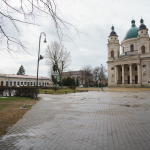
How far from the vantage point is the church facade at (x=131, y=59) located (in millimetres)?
54750

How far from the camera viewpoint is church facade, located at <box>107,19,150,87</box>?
5475 cm

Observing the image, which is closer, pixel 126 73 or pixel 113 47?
pixel 126 73

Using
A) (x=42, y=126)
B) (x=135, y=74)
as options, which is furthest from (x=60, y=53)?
(x=42, y=126)

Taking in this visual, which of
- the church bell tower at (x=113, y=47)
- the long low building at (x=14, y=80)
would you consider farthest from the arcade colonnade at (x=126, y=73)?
the long low building at (x=14, y=80)

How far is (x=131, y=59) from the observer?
55781mm

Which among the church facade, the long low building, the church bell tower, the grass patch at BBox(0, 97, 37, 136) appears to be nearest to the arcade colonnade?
the church facade

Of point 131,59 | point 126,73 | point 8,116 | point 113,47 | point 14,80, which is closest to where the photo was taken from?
point 8,116

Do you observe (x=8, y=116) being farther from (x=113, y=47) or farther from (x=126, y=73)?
(x=113, y=47)

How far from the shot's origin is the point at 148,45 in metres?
55.9

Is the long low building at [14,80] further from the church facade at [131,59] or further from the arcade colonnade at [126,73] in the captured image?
the arcade colonnade at [126,73]

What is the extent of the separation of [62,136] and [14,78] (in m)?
93.1

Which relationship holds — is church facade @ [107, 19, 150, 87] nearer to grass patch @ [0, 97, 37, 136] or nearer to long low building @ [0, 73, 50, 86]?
grass patch @ [0, 97, 37, 136]

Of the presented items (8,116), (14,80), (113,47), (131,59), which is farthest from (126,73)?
(14,80)

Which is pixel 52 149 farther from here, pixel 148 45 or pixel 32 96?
pixel 148 45
